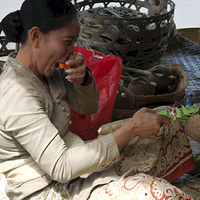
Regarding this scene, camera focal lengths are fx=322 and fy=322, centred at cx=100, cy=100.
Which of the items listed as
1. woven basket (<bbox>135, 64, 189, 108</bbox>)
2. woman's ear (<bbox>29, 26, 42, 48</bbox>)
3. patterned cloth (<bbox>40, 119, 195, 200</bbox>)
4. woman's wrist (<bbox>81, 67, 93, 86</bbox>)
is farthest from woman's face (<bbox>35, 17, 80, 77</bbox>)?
woven basket (<bbox>135, 64, 189, 108</bbox>)

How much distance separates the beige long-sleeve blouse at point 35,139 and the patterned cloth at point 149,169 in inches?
3.2

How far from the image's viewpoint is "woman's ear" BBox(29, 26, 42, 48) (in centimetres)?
133

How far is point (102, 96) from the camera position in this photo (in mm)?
2213

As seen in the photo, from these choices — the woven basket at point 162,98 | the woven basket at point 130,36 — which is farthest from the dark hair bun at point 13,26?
the woven basket at point 130,36

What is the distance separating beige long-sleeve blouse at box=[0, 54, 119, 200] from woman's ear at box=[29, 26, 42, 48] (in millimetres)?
116

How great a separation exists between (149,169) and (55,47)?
2.36 feet

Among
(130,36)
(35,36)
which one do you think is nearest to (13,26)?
(35,36)

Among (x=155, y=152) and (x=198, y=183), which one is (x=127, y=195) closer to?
(x=155, y=152)

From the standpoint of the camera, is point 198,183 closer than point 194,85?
Yes

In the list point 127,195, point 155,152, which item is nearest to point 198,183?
point 155,152

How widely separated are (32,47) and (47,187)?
64 centimetres

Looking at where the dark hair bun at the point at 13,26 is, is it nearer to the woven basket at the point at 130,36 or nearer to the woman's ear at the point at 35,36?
the woman's ear at the point at 35,36

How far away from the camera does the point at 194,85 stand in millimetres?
3014

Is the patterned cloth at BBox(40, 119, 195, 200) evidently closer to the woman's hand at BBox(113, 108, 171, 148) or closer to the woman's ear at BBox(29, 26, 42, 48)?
the woman's hand at BBox(113, 108, 171, 148)
